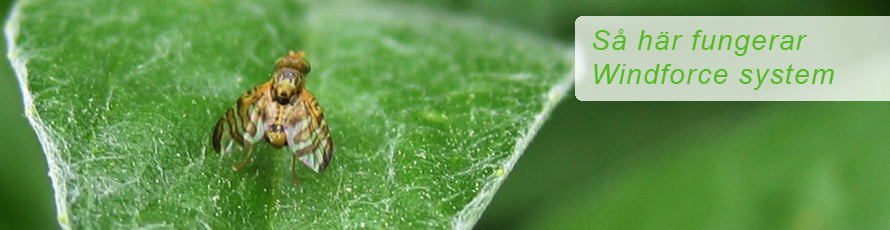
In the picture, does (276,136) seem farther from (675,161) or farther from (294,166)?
(675,161)

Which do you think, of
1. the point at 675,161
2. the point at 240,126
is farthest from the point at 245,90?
the point at 675,161

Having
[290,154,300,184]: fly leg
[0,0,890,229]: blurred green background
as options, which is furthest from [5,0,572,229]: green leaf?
[0,0,890,229]: blurred green background

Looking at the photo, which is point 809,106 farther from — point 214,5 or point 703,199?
point 214,5

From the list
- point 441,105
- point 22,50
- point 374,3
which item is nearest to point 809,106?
point 441,105

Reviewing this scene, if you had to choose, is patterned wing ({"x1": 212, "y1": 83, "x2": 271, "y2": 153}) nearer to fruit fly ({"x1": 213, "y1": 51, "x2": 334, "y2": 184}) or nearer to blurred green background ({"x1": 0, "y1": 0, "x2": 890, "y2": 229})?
fruit fly ({"x1": 213, "y1": 51, "x2": 334, "y2": 184})

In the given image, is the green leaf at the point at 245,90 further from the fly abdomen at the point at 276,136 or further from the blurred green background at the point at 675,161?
the blurred green background at the point at 675,161

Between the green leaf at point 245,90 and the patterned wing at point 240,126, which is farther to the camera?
the patterned wing at point 240,126

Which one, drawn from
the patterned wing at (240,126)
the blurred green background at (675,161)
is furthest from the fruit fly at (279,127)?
the blurred green background at (675,161)
